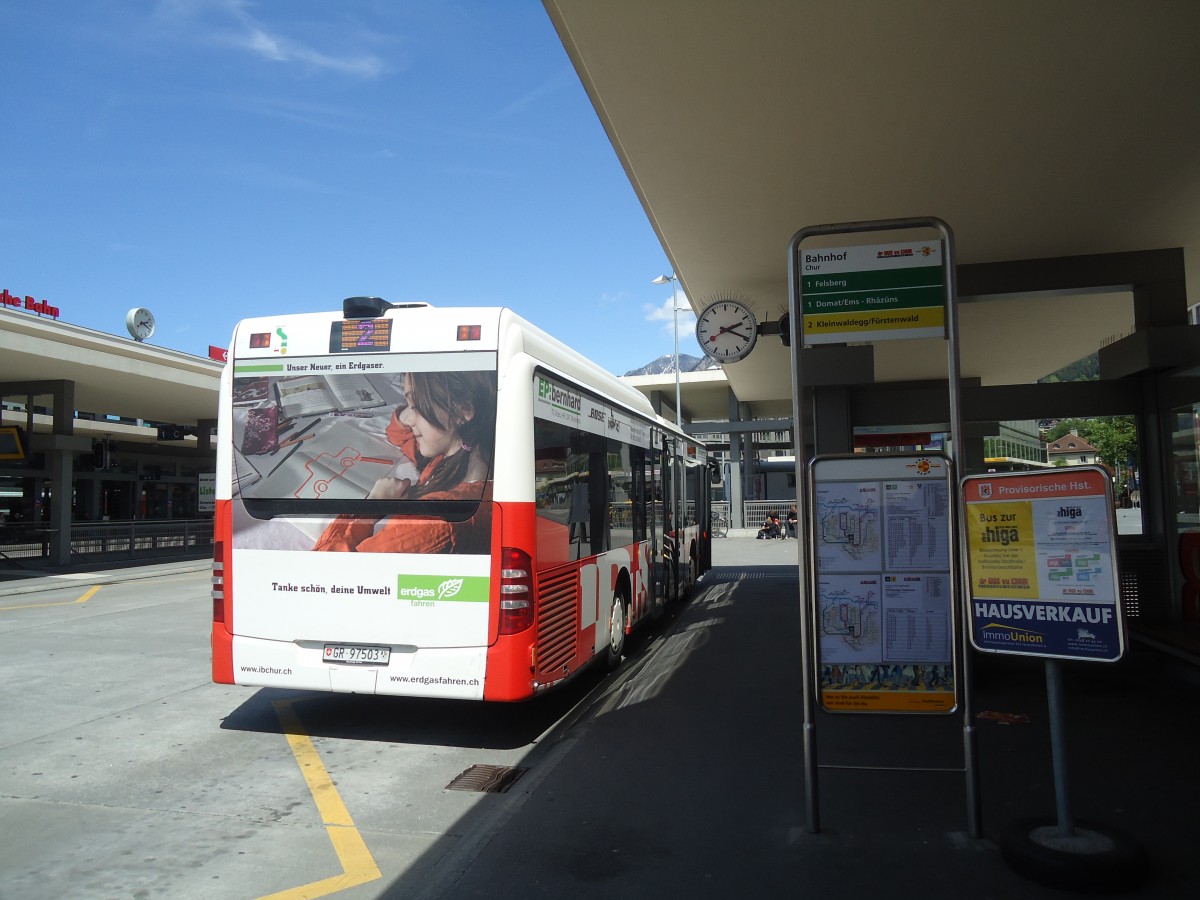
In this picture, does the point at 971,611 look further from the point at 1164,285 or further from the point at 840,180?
the point at 1164,285

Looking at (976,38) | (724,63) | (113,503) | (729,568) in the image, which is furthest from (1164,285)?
(113,503)

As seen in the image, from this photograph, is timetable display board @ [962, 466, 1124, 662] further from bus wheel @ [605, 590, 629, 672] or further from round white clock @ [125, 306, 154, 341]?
round white clock @ [125, 306, 154, 341]

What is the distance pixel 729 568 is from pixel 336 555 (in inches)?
643

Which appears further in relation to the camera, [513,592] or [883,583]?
[513,592]

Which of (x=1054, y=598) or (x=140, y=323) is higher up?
(x=140, y=323)

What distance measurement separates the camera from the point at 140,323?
26.7 meters

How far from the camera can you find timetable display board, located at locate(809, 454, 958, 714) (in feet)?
15.1

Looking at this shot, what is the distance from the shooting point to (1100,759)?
5594mm

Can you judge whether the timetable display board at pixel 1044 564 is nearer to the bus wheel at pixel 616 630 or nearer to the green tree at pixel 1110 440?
the bus wheel at pixel 616 630

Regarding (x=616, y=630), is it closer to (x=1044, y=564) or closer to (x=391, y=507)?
(x=391, y=507)

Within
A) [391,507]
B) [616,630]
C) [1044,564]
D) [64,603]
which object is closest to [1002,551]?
[1044,564]

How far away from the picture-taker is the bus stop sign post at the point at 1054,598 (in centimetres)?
379

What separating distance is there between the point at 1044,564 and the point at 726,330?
298 inches

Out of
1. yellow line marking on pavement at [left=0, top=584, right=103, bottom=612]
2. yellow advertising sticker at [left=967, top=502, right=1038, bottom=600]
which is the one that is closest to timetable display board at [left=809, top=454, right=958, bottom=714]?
yellow advertising sticker at [left=967, top=502, right=1038, bottom=600]
